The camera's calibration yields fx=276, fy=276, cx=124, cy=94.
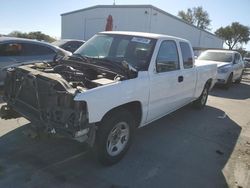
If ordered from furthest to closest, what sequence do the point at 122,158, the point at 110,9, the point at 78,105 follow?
the point at 110,9
the point at 122,158
the point at 78,105

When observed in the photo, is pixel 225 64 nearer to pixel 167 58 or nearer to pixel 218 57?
pixel 218 57

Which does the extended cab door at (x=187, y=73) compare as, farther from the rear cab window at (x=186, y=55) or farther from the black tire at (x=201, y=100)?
the black tire at (x=201, y=100)

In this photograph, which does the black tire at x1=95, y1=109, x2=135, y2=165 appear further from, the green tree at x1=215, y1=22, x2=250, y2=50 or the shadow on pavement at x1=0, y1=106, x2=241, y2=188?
the green tree at x1=215, y1=22, x2=250, y2=50

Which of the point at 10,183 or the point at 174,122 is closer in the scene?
the point at 10,183

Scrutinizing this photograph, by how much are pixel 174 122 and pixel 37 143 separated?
323 cm

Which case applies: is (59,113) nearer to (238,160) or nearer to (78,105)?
(78,105)

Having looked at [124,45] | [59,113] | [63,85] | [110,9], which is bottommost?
[59,113]

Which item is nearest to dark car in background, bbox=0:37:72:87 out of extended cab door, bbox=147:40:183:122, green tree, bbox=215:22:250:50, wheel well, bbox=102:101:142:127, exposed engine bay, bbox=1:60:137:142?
exposed engine bay, bbox=1:60:137:142

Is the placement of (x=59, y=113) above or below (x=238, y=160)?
above

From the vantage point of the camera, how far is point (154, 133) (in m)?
5.57

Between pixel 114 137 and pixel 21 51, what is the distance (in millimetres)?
4875

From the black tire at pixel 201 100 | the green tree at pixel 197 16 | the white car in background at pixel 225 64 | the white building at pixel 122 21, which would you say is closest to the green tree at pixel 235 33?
the green tree at pixel 197 16

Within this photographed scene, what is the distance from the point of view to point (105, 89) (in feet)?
11.8

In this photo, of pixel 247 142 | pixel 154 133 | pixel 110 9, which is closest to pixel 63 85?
pixel 154 133
